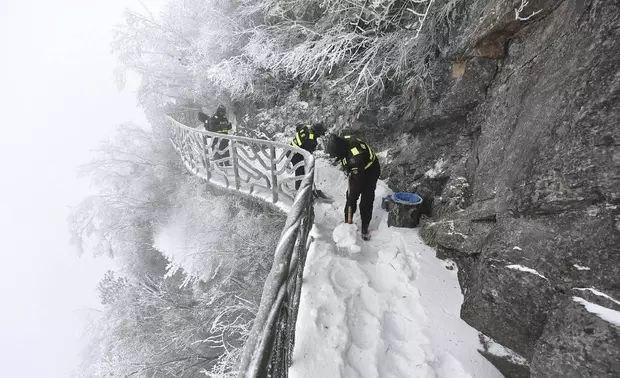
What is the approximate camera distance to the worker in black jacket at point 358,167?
12.7 feet

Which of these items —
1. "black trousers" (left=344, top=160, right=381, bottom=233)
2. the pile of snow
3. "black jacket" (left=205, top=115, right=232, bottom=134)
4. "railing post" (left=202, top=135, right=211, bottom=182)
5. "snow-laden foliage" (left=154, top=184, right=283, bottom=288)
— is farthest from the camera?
"black jacket" (left=205, top=115, right=232, bottom=134)

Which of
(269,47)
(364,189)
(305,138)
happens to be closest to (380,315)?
(364,189)

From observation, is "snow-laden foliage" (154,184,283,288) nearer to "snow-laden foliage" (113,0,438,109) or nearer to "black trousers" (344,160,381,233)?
"black trousers" (344,160,381,233)

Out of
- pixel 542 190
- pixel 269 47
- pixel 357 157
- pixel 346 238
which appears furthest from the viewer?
pixel 269 47

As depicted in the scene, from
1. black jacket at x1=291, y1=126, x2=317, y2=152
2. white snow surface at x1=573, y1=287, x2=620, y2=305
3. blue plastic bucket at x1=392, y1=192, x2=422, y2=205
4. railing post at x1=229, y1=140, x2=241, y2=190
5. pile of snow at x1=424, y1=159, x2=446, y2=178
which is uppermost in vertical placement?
black jacket at x1=291, y1=126, x2=317, y2=152

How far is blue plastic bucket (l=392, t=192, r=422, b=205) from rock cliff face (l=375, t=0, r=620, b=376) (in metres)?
0.38

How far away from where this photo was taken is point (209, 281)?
20.1 feet

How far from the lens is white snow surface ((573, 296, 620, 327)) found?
163 centimetres

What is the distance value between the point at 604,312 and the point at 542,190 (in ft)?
3.06

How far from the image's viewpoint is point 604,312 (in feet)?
5.56

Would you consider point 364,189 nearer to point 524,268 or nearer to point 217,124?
point 524,268

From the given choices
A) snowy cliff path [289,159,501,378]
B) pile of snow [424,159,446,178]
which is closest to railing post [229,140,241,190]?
snowy cliff path [289,159,501,378]

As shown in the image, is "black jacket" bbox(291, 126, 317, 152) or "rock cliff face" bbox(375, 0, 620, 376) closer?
"rock cliff face" bbox(375, 0, 620, 376)

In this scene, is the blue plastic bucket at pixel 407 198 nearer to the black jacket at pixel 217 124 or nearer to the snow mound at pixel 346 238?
the snow mound at pixel 346 238
